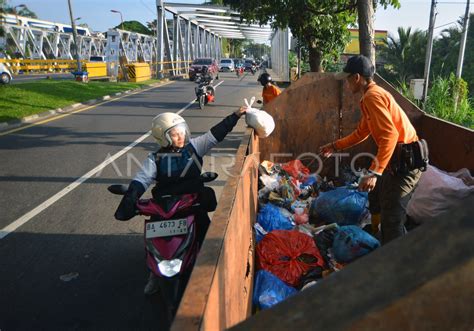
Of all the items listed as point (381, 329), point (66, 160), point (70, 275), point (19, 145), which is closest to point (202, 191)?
point (70, 275)

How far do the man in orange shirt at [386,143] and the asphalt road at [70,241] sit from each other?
6.70 feet

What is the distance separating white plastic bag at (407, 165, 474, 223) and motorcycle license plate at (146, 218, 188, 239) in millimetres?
2030

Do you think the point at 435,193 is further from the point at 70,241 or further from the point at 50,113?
the point at 50,113

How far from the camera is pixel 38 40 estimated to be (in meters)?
44.0

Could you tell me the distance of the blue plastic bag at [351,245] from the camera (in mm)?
3219

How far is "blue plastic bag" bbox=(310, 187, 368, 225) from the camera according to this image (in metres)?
4.16

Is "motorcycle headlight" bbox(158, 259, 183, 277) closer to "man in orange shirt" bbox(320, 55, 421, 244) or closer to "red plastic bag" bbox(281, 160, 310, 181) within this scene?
"man in orange shirt" bbox(320, 55, 421, 244)

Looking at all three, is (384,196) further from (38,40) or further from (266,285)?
(38,40)

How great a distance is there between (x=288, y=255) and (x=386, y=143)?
1185 mm

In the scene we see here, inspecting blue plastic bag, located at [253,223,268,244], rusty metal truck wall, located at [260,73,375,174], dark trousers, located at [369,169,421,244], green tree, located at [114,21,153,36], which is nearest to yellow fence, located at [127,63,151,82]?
rusty metal truck wall, located at [260,73,375,174]

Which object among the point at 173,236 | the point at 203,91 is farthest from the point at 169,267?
the point at 203,91

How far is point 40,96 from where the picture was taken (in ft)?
51.5

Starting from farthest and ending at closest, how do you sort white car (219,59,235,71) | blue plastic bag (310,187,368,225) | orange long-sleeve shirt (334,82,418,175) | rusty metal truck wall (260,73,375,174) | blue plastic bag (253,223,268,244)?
white car (219,59,235,71)
rusty metal truck wall (260,73,375,174)
blue plastic bag (310,187,368,225)
blue plastic bag (253,223,268,244)
orange long-sleeve shirt (334,82,418,175)

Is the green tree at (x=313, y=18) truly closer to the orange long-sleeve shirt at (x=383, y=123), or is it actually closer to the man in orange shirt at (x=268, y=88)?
the man in orange shirt at (x=268, y=88)
